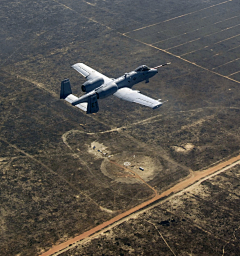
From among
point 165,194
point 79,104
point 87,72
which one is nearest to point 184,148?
point 165,194

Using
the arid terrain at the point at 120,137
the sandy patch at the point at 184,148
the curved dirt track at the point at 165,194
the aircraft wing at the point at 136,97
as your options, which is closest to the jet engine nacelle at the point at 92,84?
the aircraft wing at the point at 136,97

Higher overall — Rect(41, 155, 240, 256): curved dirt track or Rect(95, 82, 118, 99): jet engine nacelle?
Rect(95, 82, 118, 99): jet engine nacelle

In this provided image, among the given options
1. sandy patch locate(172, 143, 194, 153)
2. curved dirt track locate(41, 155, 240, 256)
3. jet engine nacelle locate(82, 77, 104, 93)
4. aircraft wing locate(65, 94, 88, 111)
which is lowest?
curved dirt track locate(41, 155, 240, 256)

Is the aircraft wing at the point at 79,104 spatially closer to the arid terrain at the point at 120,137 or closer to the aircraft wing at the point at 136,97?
the arid terrain at the point at 120,137

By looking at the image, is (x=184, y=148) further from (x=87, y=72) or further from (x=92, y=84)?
(x=87, y=72)

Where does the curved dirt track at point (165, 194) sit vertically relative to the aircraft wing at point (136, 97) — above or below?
below

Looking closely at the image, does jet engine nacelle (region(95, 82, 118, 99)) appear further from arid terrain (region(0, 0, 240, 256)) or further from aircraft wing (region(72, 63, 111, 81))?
aircraft wing (region(72, 63, 111, 81))

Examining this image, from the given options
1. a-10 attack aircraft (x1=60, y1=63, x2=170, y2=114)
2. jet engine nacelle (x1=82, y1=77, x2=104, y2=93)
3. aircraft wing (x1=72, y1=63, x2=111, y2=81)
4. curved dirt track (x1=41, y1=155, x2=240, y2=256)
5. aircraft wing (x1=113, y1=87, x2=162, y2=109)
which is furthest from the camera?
aircraft wing (x1=72, y1=63, x2=111, y2=81)

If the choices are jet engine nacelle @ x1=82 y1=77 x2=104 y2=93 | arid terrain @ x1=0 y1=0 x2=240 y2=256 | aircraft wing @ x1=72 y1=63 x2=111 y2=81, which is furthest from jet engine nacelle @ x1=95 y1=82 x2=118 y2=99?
aircraft wing @ x1=72 y1=63 x2=111 y2=81

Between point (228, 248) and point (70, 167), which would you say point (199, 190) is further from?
point (70, 167)
